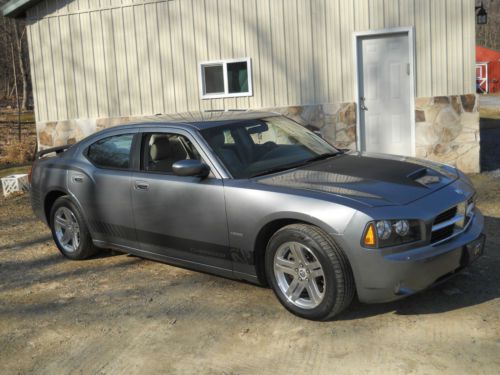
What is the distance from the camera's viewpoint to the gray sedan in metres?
4.17

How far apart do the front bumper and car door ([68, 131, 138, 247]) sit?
2.47 metres

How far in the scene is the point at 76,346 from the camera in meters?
4.43

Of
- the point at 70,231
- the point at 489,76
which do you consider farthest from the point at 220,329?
the point at 489,76

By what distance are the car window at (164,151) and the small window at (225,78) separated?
5938mm

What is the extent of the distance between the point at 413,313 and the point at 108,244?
3089 millimetres

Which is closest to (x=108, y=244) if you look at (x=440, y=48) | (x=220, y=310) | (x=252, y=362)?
(x=220, y=310)

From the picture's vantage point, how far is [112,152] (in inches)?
240

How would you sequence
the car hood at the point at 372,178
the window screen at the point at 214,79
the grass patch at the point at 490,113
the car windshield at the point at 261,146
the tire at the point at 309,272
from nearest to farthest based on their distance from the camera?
the tire at the point at 309,272, the car hood at the point at 372,178, the car windshield at the point at 261,146, the window screen at the point at 214,79, the grass patch at the point at 490,113

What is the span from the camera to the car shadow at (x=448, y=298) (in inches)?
180

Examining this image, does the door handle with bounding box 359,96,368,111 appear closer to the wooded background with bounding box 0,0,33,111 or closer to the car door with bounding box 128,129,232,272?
the car door with bounding box 128,129,232,272

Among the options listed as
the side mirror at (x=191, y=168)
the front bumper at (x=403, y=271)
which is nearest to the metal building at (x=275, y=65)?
the side mirror at (x=191, y=168)

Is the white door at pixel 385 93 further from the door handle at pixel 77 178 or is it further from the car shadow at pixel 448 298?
the door handle at pixel 77 178

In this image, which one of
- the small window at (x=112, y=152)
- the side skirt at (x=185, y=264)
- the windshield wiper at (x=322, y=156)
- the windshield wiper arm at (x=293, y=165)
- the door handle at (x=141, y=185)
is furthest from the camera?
the small window at (x=112, y=152)

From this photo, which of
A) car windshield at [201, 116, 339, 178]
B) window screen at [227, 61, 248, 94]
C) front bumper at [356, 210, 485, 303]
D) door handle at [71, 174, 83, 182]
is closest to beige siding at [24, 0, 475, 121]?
window screen at [227, 61, 248, 94]
